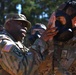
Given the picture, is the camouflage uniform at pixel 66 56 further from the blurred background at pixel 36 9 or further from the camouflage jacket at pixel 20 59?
the blurred background at pixel 36 9

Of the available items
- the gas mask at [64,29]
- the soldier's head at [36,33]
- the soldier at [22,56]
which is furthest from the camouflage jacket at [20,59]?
the soldier's head at [36,33]

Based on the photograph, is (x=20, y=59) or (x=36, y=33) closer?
(x=20, y=59)

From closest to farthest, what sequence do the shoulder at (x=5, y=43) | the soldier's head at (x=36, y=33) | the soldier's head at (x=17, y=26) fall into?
the shoulder at (x=5, y=43) < the soldier's head at (x=17, y=26) < the soldier's head at (x=36, y=33)

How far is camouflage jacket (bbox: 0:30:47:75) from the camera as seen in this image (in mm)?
3398

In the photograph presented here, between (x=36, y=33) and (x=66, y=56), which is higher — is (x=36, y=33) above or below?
below

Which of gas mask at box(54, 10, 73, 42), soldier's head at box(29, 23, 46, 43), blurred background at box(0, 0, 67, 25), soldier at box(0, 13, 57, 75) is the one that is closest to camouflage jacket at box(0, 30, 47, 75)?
soldier at box(0, 13, 57, 75)

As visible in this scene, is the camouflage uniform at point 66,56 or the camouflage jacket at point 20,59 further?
the camouflage uniform at point 66,56

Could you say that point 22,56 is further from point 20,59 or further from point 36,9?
point 36,9

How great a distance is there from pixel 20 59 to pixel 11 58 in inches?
3.3

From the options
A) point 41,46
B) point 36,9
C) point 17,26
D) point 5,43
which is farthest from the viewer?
point 36,9

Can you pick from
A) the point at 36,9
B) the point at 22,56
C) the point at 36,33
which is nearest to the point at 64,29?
the point at 22,56

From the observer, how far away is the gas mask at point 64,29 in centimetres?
343

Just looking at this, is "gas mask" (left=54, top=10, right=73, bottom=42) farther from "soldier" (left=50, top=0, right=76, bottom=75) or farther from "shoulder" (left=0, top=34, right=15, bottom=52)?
"shoulder" (left=0, top=34, right=15, bottom=52)

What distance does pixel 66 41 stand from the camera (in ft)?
11.7
